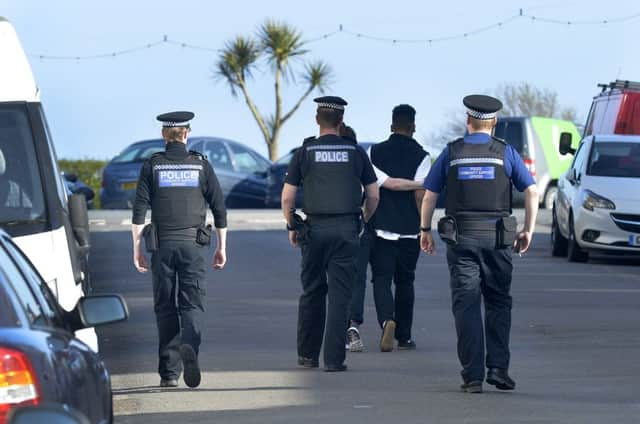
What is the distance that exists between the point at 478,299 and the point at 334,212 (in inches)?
52.5

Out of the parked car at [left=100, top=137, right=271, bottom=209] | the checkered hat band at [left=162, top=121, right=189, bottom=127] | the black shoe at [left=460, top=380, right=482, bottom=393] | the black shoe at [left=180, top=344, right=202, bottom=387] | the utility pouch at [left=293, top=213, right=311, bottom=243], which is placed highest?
the checkered hat band at [left=162, top=121, right=189, bottom=127]

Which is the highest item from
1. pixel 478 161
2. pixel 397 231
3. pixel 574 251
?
pixel 478 161

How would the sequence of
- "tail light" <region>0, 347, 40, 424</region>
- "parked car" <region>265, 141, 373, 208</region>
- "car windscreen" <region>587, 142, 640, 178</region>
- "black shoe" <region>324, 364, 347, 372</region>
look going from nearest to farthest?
A: "tail light" <region>0, 347, 40, 424</region>, "black shoe" <region>324, 364, 347, 372</region>, "car windscreen" <region>587, 142, 640, 178</region>, "parked car" <region>265, 141, 373, 208</region>

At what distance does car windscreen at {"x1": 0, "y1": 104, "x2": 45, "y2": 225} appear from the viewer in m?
9.85

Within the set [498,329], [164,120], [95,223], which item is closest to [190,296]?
[164,120]

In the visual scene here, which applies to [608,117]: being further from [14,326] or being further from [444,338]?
[14,326]

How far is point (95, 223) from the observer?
31797 millimetres

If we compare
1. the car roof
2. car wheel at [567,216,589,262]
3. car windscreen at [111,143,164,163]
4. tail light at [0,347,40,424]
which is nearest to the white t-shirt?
tail light at [0,347,40,424]

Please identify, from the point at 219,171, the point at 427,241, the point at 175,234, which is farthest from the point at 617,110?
the point at 175,234

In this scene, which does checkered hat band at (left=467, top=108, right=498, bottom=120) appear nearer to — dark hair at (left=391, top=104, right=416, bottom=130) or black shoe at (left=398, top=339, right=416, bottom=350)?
dark hair at (left=391, top=104, right=416, bottom=130)

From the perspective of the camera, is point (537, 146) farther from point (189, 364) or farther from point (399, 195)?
point (189, 364)

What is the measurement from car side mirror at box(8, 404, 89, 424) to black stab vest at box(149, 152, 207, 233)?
18.2ft

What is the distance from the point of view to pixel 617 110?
26.5 metres

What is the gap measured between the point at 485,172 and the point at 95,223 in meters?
21.4
